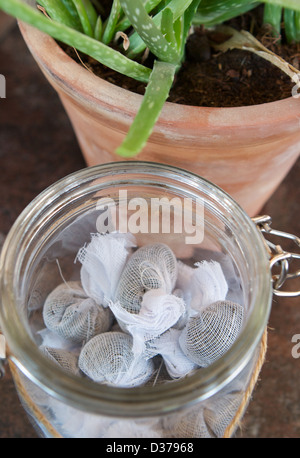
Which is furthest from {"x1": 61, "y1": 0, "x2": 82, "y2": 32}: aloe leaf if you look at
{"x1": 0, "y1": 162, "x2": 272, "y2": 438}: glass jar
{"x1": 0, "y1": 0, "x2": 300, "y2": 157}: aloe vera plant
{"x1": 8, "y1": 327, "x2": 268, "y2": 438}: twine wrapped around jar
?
{"x1": 8, "y1": 327, "x2": 268, "y2": 438}: twine wrapped around jar

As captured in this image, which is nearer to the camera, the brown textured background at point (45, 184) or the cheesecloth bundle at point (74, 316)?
the cheesecloth bundle at point (74, 316)

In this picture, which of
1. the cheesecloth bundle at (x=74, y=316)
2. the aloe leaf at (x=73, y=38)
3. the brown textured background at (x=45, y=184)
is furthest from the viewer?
the brown textured background at (x=45, y=184)

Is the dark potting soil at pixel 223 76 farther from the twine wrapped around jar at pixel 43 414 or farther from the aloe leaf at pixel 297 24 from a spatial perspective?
the twine wrapped around jar at pixel 43 414

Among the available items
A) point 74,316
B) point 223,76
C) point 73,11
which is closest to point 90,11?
point 73,11

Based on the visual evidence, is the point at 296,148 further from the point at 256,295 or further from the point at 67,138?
the point at 67,138

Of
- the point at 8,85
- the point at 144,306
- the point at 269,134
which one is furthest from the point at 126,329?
the point at 8,85

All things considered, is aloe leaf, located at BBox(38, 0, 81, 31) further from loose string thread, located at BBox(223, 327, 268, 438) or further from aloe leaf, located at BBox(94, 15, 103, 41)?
loose string thread, located at BBox(223, 327, 268, 438)

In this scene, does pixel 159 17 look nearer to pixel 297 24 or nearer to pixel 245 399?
pixel 297 24

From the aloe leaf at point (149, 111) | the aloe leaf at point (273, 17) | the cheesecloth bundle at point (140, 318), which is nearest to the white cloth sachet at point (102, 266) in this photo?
the cheesecloth bundle at point (140, 318)
